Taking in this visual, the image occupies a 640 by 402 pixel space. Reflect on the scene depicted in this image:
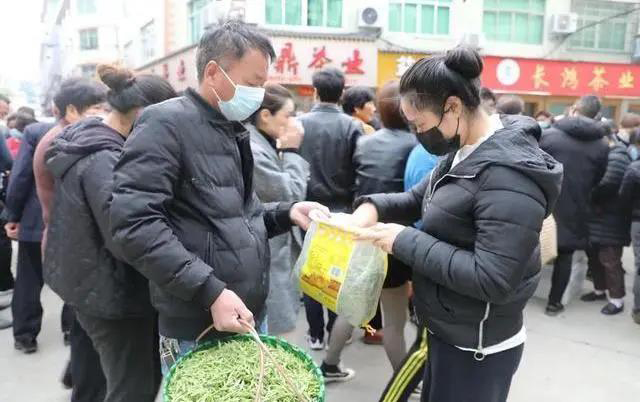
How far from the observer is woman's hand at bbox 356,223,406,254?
5.35 feet

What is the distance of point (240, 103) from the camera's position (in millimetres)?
1644

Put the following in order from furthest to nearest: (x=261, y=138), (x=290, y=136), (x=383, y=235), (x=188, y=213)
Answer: (x=290, y=136), (x=261, y=138), (x=383, y=235), (x=188, y=213)

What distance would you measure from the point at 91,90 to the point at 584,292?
4631 millimetres

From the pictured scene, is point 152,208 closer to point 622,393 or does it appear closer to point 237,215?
point 237,215

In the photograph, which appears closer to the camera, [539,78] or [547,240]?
[547,240]

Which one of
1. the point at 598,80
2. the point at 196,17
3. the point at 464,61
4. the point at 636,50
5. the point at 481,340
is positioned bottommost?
the point at 481,340

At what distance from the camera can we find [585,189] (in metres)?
4.27

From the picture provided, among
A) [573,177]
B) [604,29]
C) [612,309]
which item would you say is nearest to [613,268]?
[612,309]

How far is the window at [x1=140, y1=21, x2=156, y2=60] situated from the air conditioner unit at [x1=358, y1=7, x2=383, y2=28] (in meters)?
9.18

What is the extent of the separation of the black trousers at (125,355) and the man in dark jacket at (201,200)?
369 mm

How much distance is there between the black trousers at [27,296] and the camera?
3502 millimetres

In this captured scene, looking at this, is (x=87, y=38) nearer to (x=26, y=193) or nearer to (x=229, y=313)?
(x=26, y=193)

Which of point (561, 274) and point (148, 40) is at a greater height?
point (148, 40)

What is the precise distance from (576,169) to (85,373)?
12.7 ft
